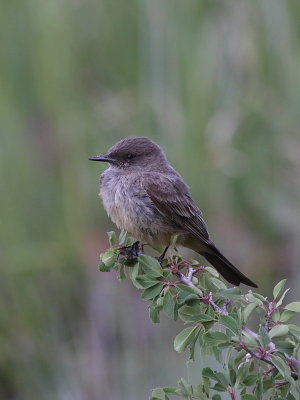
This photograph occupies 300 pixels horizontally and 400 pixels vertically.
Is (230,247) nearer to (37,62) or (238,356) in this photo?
(37,62)

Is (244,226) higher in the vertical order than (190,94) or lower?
lower

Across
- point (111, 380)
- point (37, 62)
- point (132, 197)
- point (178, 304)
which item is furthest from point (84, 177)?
point (178, 304)

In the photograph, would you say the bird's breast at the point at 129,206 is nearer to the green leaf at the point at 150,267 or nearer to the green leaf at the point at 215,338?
the green leaf at the point at 150,267

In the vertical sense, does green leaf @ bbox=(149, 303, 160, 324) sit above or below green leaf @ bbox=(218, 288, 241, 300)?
below

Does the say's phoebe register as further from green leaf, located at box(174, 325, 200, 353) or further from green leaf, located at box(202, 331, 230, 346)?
green leaf, located at box(202, 331, 230, 346)

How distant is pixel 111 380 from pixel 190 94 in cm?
167

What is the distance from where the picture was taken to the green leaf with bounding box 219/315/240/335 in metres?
2.04

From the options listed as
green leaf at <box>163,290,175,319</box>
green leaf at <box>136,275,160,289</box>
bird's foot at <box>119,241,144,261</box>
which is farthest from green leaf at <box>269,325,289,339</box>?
bird's foot at <box>119,241,144,261</box>

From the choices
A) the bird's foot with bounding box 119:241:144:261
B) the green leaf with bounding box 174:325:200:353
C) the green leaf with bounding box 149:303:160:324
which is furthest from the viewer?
the bird's foot with bounding box 119:241:144:261

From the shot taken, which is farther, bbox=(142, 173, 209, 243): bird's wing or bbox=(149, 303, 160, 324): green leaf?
bbox=(142, 173, 209, 243): bird's wing

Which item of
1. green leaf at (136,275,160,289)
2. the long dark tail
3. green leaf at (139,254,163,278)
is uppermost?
green leaf at (139,254,163,278)

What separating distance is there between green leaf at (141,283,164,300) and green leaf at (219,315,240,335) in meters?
0.29

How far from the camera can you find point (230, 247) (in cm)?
Result: 498

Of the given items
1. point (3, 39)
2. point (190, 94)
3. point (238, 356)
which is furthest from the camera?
point (3, 39)
